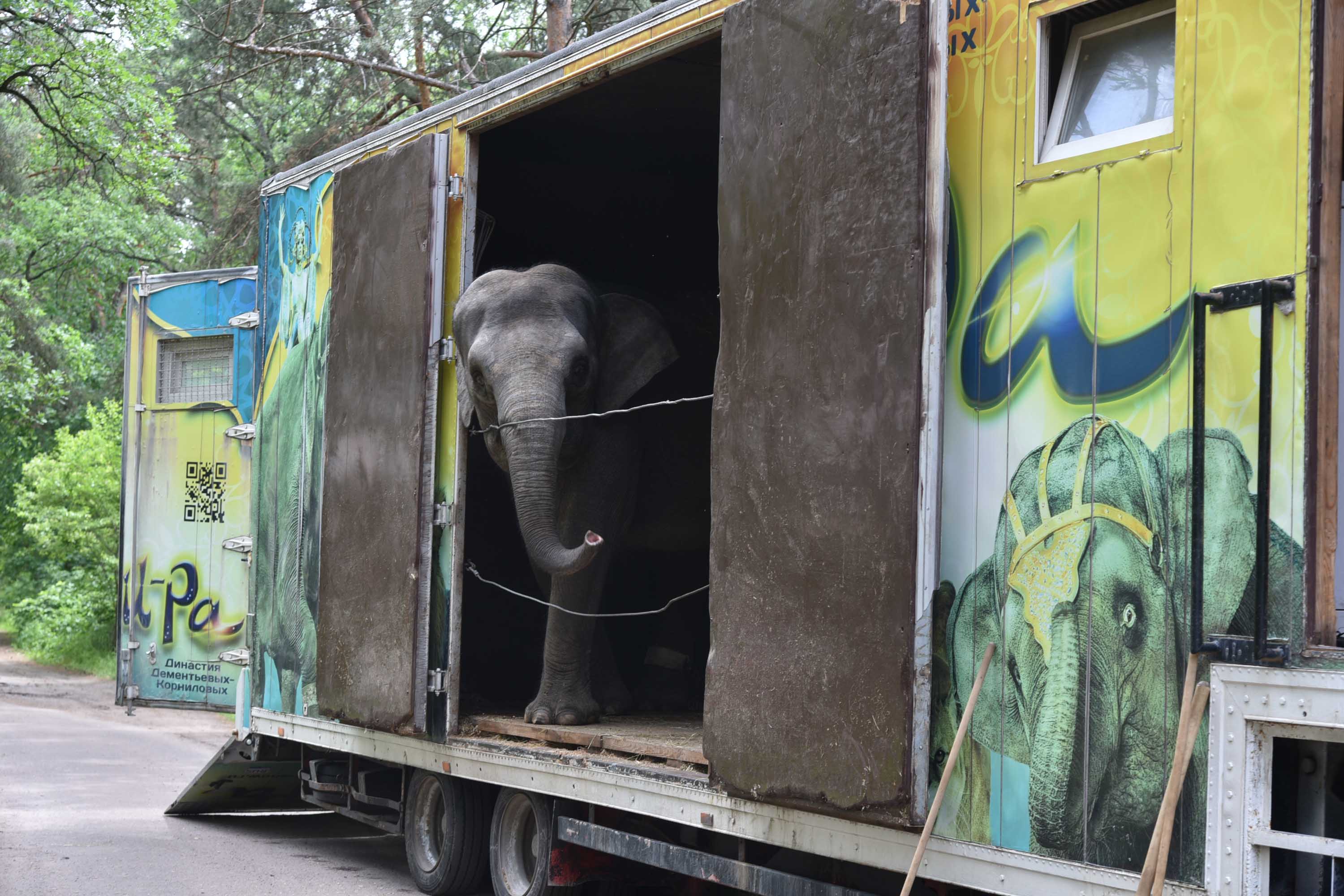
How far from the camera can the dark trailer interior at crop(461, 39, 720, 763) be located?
936 centimetres

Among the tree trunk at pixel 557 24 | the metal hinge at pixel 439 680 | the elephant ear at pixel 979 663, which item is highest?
the tree trunk at pixel 557 24

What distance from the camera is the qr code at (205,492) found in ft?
36.6

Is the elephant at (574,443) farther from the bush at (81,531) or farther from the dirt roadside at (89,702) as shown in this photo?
the bush at (81,531)

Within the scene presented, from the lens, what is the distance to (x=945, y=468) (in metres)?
5.31

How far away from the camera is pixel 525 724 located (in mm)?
7996

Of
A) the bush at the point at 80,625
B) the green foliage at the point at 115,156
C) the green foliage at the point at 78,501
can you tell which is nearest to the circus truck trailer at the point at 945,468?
the green foliage at the point at 115,156

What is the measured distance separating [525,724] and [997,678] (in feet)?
11.4

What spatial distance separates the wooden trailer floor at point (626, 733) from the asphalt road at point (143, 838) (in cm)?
153

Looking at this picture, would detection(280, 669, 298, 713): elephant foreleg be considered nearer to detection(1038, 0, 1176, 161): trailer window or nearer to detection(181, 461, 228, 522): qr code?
detection(181, 461, 228, 522): qr code

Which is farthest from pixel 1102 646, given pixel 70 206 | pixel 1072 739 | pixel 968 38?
pixel 70 206

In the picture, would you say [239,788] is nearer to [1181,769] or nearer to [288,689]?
[288,689]

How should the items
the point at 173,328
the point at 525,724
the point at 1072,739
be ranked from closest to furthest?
1. the point at 1072,739
2. the point at 525,724
3. the point at 173,328

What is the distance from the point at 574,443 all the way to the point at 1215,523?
452 cm

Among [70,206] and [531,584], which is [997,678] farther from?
[70,206]
